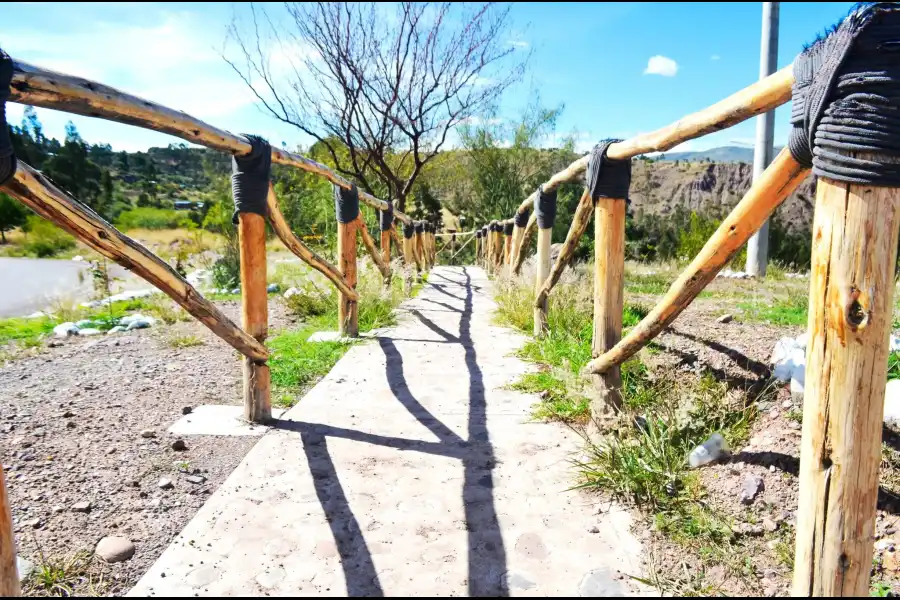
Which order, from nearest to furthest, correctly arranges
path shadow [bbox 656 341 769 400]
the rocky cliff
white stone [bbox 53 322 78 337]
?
path shadow [bbox 656 341 769 400] → white stone [bbox 53 322 78 337] → the rocky cliff

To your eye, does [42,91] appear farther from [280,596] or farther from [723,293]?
[723,293]

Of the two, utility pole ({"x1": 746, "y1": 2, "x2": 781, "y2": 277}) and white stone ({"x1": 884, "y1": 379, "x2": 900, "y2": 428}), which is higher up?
utility pole ({"x1": 746, "y1": 2, "x2": 781, "y2": 277})

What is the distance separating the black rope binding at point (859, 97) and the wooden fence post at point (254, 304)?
7.69 feet

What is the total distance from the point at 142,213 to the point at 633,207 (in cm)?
2127

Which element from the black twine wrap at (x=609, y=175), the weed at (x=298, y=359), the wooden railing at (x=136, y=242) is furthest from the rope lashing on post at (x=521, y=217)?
the black twine wrap at (x=609, y=175)

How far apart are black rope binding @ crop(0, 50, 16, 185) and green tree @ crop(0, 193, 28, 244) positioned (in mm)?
23027

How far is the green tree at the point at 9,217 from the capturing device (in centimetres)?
Result: 1953

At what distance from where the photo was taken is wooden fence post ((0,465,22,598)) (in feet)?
3.88

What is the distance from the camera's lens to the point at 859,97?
1150 millimetres

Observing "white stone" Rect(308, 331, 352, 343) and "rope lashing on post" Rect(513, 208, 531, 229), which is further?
"rope lashing on post" Rect(513, 208, 531, 229)

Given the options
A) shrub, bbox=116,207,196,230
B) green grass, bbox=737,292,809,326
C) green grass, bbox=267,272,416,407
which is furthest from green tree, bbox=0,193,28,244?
green grass, bbox=737,292,809,326

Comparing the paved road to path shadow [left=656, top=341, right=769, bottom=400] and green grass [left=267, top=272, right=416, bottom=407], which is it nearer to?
green grass [left=267, top=272, right=416, bottom=407]

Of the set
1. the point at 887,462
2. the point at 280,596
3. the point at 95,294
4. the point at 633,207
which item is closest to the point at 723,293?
the point at 887,462

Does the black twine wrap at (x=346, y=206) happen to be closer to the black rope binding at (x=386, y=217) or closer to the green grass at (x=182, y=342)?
the green grass at (x=182, y=342)
